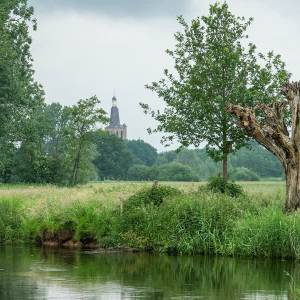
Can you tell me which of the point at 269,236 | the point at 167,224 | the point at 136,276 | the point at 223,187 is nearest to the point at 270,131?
the point at 269,236

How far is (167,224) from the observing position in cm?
2684

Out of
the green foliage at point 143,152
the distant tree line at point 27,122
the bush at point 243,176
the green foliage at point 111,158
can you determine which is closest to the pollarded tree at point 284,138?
the distant tree line at point 27,122

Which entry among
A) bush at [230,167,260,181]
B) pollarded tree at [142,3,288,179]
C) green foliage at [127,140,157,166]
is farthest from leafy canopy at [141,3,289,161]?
green foliage at [127,140,157,166]

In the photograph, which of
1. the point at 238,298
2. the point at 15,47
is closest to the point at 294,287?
the point at 238,298

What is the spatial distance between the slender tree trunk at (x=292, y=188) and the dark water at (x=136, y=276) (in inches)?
160

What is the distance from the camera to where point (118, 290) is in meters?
18.6

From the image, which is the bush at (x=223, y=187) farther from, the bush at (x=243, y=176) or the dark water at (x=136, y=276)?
the bush at (x=243, y=176)

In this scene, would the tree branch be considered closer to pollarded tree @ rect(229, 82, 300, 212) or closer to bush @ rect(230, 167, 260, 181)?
pollarded tree @ rect(229, 82, 300, 212)

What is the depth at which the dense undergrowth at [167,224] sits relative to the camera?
81.5ft

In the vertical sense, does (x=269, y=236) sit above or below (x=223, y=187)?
below

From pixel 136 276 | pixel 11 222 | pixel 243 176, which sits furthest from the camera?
pixel 243 176

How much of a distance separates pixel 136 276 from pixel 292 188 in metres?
8.70

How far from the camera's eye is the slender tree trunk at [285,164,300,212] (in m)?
27.6

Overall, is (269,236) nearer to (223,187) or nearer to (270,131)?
(270,131)
